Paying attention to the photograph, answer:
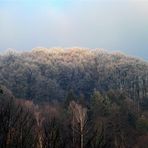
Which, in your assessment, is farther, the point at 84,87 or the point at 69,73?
the point at 69,73

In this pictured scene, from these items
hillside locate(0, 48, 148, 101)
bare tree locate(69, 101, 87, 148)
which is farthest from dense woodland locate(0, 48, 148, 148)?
bare tree locate(69, 101, 87, 148)

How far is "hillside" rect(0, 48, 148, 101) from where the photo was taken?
316 ft

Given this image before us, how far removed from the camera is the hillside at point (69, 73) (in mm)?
96250

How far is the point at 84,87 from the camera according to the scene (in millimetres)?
110938

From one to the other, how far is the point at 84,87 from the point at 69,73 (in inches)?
443

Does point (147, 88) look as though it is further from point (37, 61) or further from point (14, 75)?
point (37, 61)

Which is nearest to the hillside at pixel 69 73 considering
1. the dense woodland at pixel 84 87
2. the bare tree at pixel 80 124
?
the dense woodland at pixel 84 87

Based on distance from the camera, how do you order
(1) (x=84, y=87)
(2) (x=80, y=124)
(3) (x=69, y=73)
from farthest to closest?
(3) (x=69, y=73), (1) (x=84, y=87), (2) (x=80, y=124)

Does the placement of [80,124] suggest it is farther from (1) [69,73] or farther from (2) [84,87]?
(1) [69,73]

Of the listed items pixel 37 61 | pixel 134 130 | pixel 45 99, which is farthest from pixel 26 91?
pixel 134 130

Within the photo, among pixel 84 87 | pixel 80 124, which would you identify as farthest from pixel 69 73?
pixel 80 124

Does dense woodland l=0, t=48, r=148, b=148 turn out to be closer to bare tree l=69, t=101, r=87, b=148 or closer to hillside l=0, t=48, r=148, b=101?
hillside l=0, t=48, r=148, b=101

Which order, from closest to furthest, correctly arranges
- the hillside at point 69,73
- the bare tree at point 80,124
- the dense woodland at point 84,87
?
the bare tree at point 80,124, the dense woodland at point 84,87, the hillside at point 69,73

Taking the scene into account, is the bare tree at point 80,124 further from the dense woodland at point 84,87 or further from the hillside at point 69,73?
the hillside at point 69,73
